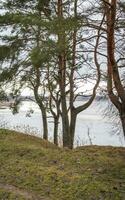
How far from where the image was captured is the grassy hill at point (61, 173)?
6973mm

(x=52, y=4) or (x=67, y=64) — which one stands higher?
(x=52, y=4)

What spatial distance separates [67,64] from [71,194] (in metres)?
7.63

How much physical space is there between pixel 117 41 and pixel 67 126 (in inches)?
172

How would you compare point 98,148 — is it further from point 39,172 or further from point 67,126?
point 67,126

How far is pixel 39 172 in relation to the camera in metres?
8.04

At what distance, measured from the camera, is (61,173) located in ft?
25.8

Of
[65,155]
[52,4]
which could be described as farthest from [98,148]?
[52,4]

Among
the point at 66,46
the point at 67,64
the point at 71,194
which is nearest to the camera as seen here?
the point at 71,194

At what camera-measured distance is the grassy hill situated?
6.97 meters

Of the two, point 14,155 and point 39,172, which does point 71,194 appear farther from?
point 14,155

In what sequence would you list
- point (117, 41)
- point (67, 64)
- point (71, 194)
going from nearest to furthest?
point (71, 194) < point (117, 41) < point (67, 64)

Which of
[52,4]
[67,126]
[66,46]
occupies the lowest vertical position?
[67,126]

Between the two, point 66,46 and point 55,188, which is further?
point 66,46

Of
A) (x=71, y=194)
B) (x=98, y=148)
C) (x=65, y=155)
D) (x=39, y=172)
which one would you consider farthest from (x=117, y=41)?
(x=71, y=194)
